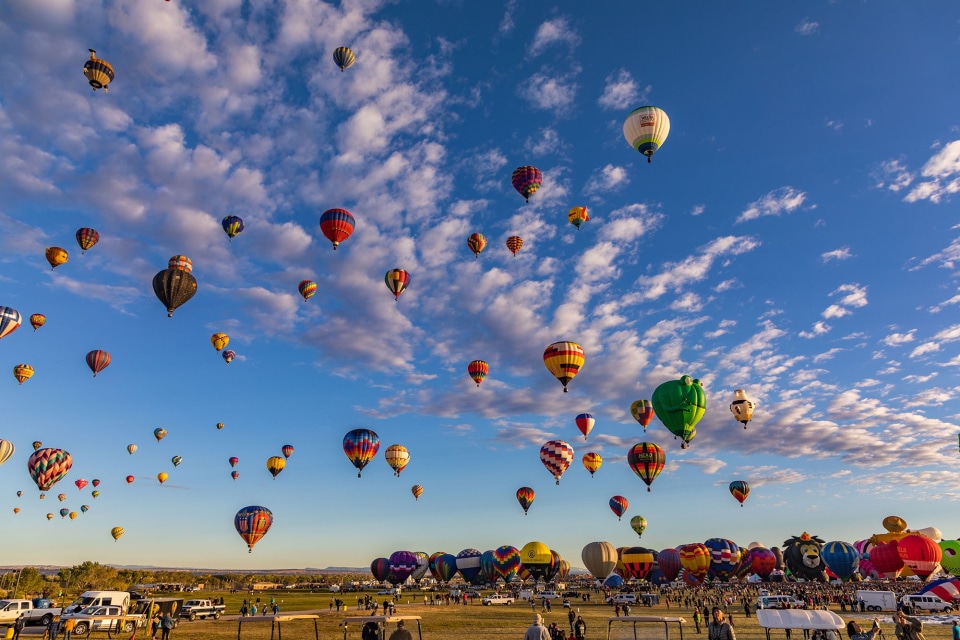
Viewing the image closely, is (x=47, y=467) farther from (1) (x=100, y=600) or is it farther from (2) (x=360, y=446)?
(2) (x=360, y=446)

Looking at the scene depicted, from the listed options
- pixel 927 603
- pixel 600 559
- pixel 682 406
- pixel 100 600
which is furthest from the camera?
pixel 600 559

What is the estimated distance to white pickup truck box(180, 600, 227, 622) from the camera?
37000mm

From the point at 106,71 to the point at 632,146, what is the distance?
34981 millimetres

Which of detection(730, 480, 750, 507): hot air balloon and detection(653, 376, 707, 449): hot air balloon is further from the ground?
detection(653, 376, 707, 449): hot air balloon

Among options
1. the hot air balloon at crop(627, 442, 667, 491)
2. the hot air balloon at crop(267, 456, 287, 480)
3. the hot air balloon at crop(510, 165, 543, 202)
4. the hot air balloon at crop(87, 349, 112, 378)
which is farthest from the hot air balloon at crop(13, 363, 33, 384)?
the hot air balloon at crop(627, 442, 667, 491)

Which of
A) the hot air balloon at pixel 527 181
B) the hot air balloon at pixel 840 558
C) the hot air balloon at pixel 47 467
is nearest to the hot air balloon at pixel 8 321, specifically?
the hot air balloon at pixel 47 467

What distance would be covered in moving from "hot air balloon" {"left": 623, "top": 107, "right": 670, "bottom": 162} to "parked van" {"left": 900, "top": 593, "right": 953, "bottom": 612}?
112 ft

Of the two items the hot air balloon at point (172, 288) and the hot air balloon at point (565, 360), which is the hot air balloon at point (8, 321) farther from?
the hot air balloon at point (565, 360)

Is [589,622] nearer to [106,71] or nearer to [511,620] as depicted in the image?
[511,620]

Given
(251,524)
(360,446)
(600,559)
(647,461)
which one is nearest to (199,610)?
(251,524)

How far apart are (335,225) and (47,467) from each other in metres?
31.0

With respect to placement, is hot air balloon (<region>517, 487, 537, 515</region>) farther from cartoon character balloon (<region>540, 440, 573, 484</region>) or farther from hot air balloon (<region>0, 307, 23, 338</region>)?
hot air balloon (<region>0, 307, 23, 338</region>)

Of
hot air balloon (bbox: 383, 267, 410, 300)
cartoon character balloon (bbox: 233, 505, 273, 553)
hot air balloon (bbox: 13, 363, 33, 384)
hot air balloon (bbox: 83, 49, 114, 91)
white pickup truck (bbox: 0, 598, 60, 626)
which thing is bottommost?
white pickup truck (bbox: 0, 598, 60, 626)

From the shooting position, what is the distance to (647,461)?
46406 millimetres
